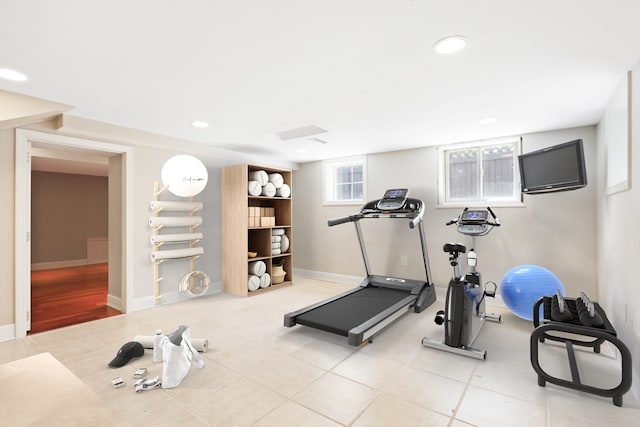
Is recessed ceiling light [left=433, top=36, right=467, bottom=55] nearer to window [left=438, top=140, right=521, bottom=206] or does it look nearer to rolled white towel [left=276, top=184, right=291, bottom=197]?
window [left=438, top=140, right=521, bottom=206]

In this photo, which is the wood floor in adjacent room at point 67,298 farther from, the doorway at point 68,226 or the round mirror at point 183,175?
the round mirror at point 183,175

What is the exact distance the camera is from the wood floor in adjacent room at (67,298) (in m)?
3.57

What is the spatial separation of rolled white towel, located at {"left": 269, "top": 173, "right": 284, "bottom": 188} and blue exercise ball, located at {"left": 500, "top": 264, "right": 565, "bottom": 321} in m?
3.48

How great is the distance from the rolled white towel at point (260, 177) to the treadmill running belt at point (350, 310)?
86.2 inches

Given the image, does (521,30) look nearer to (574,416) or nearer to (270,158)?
(574,416)

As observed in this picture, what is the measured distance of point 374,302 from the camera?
12.3ft

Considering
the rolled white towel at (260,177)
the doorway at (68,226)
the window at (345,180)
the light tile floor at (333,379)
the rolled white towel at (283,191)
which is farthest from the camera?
the doorway at (68,226)

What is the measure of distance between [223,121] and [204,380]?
267cm

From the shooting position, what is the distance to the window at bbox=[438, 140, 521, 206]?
4.19 metres

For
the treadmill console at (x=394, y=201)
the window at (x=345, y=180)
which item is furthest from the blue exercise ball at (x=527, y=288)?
the window at (x=345, y=180)

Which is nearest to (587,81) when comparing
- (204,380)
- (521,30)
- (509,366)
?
(521,30)

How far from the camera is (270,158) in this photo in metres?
5.78

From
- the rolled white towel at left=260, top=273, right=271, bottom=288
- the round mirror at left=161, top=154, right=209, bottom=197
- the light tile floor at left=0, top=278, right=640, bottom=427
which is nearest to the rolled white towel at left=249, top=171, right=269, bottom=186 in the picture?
the round mirror at left=161, top=154, right=209, bottom=197

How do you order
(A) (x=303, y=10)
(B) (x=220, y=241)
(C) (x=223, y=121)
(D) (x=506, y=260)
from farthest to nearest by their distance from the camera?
(B) (x=220, y=241) → (D) (x=506, y=260) → (C) (x=223, y=121) → (A) (x=303, y=10)
